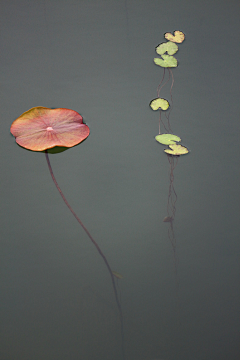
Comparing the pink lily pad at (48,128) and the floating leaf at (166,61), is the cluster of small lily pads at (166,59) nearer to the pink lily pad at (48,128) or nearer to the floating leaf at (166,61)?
the floating leaf at (166,61)

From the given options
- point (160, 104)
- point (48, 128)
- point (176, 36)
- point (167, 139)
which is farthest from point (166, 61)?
point (48, 128)

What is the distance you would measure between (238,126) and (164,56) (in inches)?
24.0

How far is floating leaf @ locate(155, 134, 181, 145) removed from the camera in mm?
1412

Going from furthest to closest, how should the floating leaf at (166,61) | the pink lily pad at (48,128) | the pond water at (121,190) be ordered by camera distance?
the floating leaf at (166,61) < the pink lily pad at (48,128) < the pond water at (121,190)

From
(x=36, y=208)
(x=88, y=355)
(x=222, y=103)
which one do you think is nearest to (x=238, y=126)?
(x=222, y=103)

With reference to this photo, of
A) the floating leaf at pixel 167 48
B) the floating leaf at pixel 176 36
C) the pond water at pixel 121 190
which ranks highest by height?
the floating leaf at pixel 176 36

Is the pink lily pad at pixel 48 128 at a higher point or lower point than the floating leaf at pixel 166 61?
lower

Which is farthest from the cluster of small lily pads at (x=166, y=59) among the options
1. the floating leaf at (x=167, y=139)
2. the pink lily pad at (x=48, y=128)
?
the pink lily pad at (x=48, y=128)

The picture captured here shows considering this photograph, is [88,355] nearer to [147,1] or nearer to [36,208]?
[36,208]

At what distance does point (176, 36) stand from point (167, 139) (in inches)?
26.2

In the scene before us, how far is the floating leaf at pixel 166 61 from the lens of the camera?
4.96 ft

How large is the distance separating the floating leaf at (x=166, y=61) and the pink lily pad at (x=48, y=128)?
0.58 metres

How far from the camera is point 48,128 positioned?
137 cm

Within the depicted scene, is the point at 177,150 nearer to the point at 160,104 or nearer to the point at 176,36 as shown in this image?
the point at 160,104
